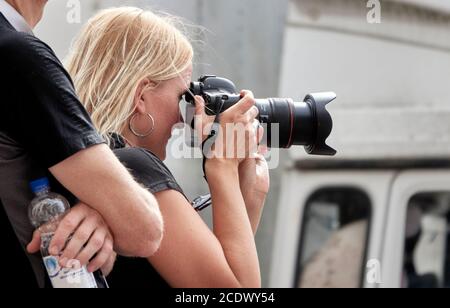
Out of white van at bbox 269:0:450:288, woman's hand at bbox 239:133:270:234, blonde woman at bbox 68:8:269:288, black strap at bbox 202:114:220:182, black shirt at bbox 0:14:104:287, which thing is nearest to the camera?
black shirt at bbox 0:14:104:287

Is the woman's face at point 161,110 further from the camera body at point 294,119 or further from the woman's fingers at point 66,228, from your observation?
the woman's fingers at point 66,228

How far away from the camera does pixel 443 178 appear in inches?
205

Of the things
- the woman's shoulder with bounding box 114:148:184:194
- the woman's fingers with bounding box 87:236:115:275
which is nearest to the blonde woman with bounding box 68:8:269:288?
the woman's shoulder with bounding box 114:148:184:194

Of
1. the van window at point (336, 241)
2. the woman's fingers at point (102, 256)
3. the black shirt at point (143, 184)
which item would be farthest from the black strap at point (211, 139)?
→ the van window at point (336, 241)

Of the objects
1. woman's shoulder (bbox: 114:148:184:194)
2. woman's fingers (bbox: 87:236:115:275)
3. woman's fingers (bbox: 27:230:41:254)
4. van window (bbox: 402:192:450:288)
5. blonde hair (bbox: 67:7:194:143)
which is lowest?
van window (bbox: 402:192:450:288)

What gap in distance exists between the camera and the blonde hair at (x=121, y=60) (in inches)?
83.7

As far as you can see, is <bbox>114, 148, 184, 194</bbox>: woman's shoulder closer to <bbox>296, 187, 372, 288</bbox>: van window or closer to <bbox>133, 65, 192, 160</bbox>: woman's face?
<bbox>133, 65, 192, 160</bbox>: woman's face

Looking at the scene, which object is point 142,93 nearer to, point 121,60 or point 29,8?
point 121,60

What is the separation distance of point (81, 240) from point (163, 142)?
1.66 feet

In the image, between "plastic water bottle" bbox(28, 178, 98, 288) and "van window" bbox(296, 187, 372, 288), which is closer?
"plastic water bottle" bbox(28, 178, 98, 288)

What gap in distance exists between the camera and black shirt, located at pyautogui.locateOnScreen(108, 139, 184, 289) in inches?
78.6

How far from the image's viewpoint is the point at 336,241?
5215mm

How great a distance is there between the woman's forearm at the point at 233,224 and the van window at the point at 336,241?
317 centimetres

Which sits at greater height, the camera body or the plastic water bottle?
the camera body
